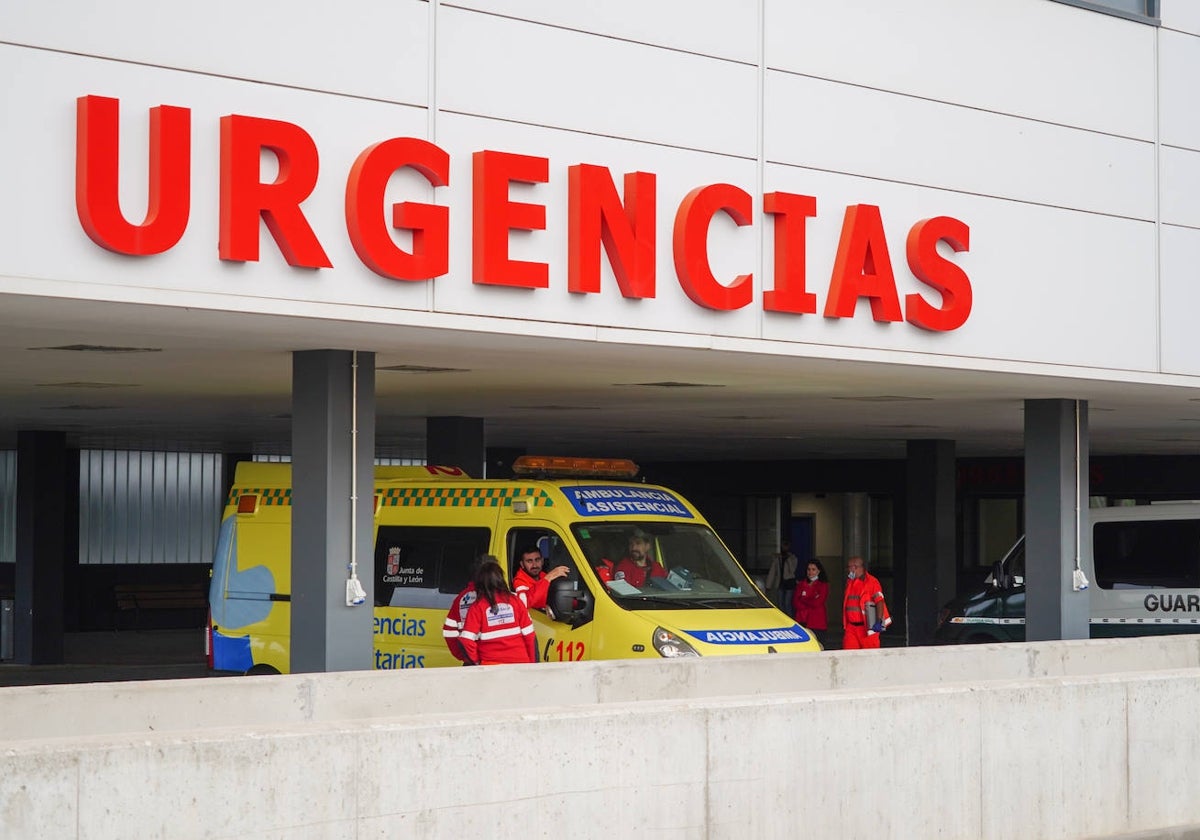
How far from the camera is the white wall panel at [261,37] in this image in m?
9.17

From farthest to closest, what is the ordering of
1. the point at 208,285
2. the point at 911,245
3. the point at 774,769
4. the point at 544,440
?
the point at 544,440, the point at 911,245, the point at 208,285, the point at 774,769

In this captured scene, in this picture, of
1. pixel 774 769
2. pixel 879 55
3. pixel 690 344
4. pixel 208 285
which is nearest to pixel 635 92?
pixel 690 344

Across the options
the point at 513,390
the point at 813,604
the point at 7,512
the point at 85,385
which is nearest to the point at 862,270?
the point at 513,390

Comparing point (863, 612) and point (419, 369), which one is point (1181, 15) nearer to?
point (863, 612)

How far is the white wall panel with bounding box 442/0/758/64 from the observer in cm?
1129

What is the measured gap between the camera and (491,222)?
10.8 metres

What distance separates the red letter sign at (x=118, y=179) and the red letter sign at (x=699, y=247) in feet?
12.3

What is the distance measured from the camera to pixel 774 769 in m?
8.27

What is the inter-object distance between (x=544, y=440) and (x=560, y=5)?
1800 cm

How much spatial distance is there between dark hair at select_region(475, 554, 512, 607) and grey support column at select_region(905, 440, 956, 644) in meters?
16.1

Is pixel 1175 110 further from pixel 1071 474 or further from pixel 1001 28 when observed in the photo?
pixel 1071 474

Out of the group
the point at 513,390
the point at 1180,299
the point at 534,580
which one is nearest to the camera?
the point at 534,580

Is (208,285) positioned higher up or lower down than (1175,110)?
lower down

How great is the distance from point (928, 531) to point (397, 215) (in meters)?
18.4
